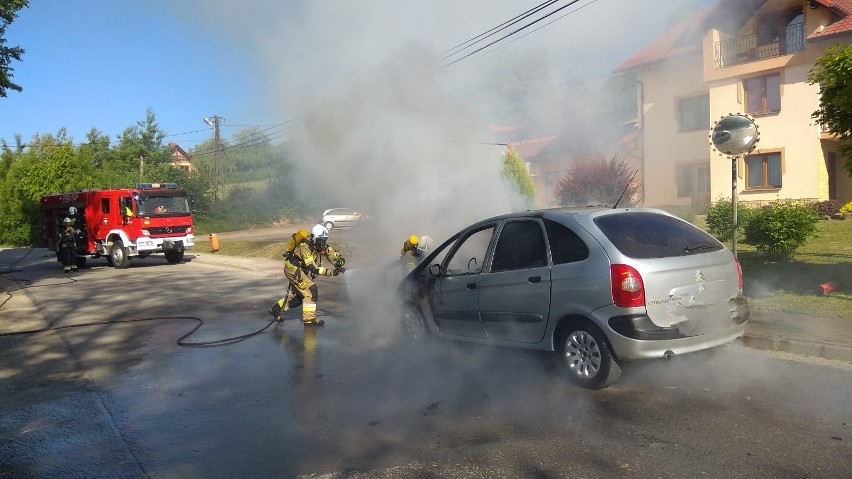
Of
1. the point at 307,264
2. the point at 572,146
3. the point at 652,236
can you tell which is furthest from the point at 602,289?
the point at 572,146

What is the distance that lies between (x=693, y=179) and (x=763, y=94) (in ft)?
12.0

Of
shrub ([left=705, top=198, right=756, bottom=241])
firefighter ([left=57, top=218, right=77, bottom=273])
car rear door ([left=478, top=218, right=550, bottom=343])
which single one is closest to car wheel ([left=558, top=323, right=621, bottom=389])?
car rear door ([left=478, top=218, right=550, bottom=343])

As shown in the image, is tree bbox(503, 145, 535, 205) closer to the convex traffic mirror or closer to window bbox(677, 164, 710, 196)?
the convex traffic mirror

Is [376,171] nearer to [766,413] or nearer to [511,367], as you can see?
[511,367]

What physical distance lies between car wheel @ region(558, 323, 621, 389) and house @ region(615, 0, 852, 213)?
18852 mm

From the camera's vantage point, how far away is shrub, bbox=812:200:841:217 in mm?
18984

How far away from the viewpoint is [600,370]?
4703 millimetres

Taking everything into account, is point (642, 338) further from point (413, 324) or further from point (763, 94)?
point (763, 94)

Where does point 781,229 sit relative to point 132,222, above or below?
below

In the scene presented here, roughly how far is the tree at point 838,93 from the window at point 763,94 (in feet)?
52.5

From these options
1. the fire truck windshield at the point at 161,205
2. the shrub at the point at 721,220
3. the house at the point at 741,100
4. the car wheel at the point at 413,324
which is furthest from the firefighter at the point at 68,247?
the house at the point at 741,100

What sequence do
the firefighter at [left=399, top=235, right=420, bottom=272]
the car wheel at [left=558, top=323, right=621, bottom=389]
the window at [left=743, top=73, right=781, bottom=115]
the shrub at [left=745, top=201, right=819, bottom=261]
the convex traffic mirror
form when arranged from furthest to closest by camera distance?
the window at [left=743, top=73, right=781, bottom=115] < the shrub at [left=745, top=201, right=819, bottom=261] < the firefighter at [left=399, top=235, right=420, bottom=272] < the convex traffic mirror < the car wheel at [left=558, top=323, right=621, bottom=389]

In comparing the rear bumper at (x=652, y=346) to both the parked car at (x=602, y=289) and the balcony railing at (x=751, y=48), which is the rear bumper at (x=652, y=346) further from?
the balcony railing at (x=751, y=48)

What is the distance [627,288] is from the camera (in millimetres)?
4520
